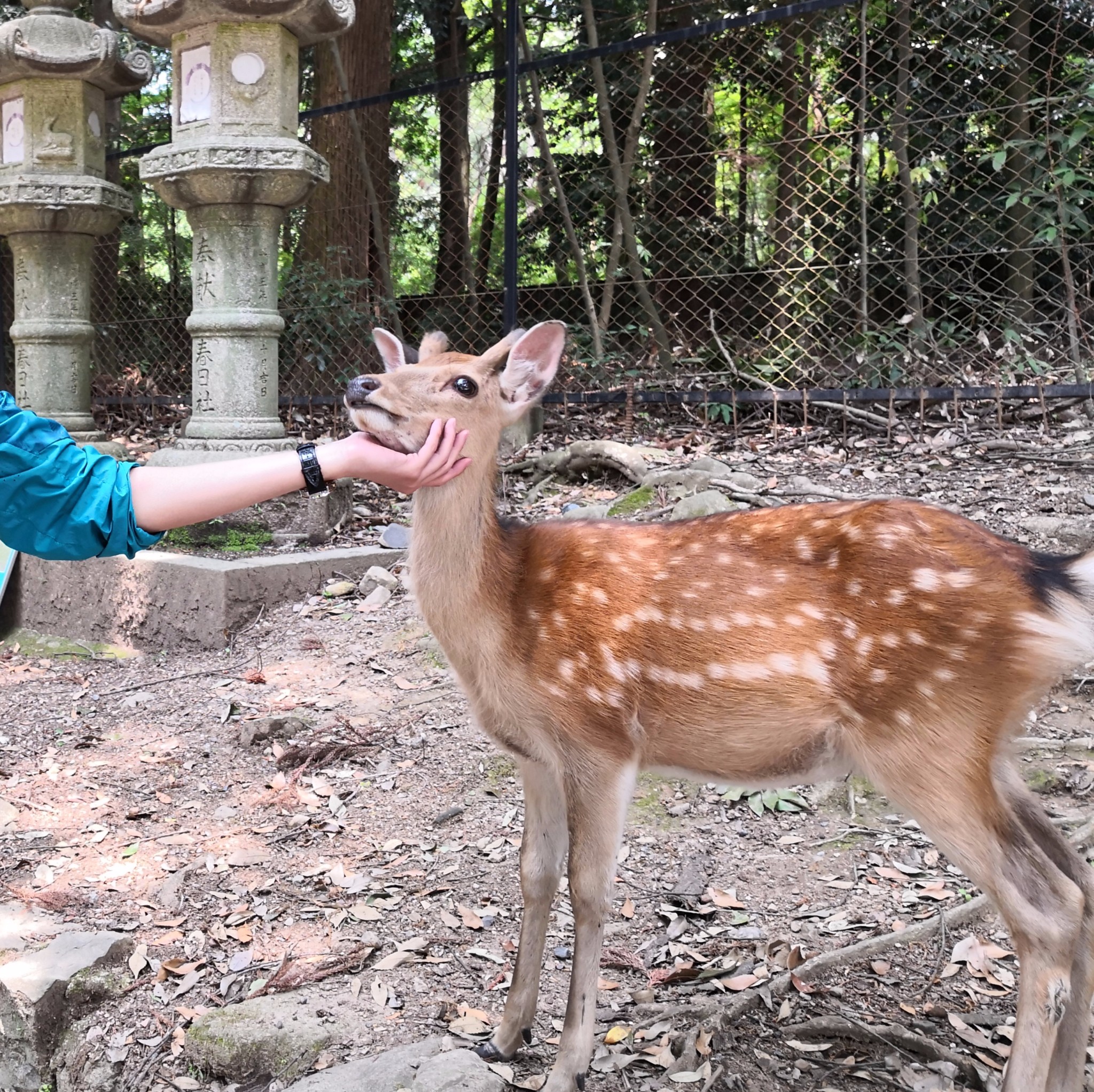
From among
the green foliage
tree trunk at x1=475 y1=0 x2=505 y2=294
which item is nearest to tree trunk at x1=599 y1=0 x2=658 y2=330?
tree trunk at x1=475 y1=0 x2=505 y2=294

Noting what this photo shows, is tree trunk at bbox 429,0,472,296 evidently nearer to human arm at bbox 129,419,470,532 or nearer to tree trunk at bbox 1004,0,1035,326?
tree trunk at bbox 1004,0,1035,326

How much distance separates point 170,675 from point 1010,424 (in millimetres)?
4851

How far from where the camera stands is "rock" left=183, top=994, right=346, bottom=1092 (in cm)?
272

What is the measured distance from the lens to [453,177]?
11.0m

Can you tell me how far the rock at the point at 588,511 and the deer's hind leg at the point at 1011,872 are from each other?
3.14 m

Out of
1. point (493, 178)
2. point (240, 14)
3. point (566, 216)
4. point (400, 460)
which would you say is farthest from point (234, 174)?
point (493, 178)

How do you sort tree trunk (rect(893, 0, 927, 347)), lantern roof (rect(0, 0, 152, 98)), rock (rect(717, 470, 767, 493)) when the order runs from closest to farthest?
rock (rect(717, 470, 767, 493))
lantern roof (rect(0, 0, 152, 98))
tree trunk (rect(893, 0, 927, 347))

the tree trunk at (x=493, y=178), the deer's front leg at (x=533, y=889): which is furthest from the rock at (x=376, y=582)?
the tree trunk at (x=493, y=178)

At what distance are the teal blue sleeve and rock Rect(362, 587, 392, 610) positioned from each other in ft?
9.02

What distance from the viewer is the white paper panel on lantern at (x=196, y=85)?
18.4 ft

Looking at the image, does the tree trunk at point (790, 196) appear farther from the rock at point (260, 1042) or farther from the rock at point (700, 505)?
the rock at point (260, 1042)

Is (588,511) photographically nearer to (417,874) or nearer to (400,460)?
(417,874)

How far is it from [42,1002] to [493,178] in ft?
29.1

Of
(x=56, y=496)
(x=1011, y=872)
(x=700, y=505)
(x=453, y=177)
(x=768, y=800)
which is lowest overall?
(x=768, y=800)
